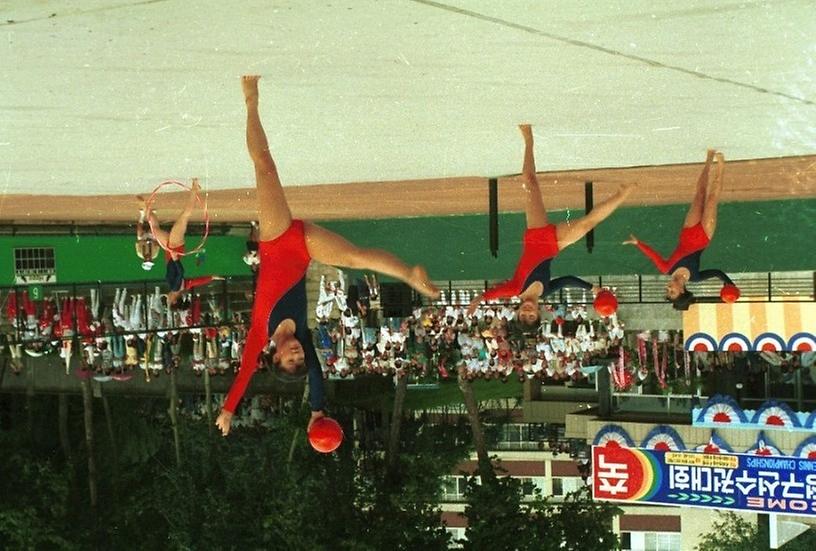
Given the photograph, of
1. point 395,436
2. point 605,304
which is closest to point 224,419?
point 605,304

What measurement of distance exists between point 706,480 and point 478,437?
2973mm

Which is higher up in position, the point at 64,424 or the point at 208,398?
the point at 208,398

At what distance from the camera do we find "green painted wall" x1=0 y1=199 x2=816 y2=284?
10664 mm

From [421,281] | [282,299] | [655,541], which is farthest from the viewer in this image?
[655,541]

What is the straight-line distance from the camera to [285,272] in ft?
10.7

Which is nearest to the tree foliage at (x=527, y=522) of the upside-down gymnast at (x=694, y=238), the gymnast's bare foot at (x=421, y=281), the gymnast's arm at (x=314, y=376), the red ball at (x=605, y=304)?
the upside-down gymnast at (x=694, y=238)

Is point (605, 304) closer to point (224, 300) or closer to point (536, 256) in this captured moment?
point (536, 256)

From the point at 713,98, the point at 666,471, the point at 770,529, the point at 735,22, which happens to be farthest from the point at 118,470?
the point at 735,22

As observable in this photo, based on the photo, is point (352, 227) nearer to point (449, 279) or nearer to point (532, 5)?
point (449, 279)

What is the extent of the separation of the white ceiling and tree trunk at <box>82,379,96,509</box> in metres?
9.26

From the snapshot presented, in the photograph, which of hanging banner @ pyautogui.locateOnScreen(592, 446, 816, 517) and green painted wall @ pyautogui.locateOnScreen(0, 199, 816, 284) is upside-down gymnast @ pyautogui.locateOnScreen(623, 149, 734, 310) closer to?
green painted wall @ pyautogui.locateOnScreen(0, 199, 816, 284)

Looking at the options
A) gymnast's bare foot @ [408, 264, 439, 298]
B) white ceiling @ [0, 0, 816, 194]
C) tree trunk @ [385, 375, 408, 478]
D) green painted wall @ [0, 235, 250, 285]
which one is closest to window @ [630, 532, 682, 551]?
tree trunk @ [385, 375, 408, 478]

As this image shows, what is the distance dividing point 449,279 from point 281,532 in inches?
141

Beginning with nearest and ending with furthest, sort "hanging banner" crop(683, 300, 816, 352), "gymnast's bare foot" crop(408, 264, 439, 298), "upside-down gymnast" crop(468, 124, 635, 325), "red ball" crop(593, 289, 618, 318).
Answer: "gymnast's bare foot" crop(408, 264, 439, 298) < "upside-down gymnast" crop(468, 124, 635, 325) < "red ball" crop(593, 289, 618, 318) < "hanging banner" crop(683, 300, 816, 352)
